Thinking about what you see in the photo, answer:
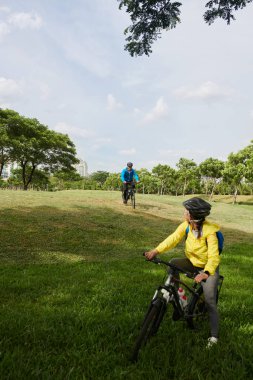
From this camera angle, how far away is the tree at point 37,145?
39.2m

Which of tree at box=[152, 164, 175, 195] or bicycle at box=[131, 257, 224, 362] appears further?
tree at box=[152, 164, 175, 195]

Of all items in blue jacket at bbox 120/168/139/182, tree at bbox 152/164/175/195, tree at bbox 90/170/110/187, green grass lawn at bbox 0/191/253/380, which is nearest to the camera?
green grass lawn at bbox 0/191/253/380

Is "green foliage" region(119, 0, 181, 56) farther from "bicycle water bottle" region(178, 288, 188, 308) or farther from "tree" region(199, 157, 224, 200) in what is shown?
"tree" region(199, 157, 224, 200)

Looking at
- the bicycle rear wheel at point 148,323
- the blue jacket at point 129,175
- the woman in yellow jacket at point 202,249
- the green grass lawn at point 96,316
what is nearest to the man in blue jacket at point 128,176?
the blue jacket at point 129,175

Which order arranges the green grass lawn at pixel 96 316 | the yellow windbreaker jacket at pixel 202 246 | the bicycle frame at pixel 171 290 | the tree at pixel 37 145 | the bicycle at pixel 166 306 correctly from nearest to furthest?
the green grass lawn at pixel 96 316, the bicycle at pixel 166 306, the bicycle frame at pixel 171 290, the yellow windbreaker jacket at pixel 202 246, the tree at pixel 37 145

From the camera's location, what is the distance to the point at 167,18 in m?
9.81

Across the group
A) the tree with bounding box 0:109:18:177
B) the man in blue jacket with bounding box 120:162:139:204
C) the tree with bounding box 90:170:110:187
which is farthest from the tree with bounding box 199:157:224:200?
the tree with bounding box 90:170:110:187

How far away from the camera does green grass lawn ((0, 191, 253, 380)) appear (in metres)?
3.55

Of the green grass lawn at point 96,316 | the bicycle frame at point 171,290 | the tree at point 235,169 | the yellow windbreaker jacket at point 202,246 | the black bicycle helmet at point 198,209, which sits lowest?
the green grass lawn at point 96,316

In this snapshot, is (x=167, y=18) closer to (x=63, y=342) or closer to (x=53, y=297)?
(x=53, y=297)

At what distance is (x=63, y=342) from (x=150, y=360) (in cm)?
120

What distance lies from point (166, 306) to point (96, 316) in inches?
60.3

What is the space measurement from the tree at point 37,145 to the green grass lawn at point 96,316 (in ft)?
99.9

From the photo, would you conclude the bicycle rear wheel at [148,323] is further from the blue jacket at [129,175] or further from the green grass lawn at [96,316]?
the blue jacket at [129,175]
